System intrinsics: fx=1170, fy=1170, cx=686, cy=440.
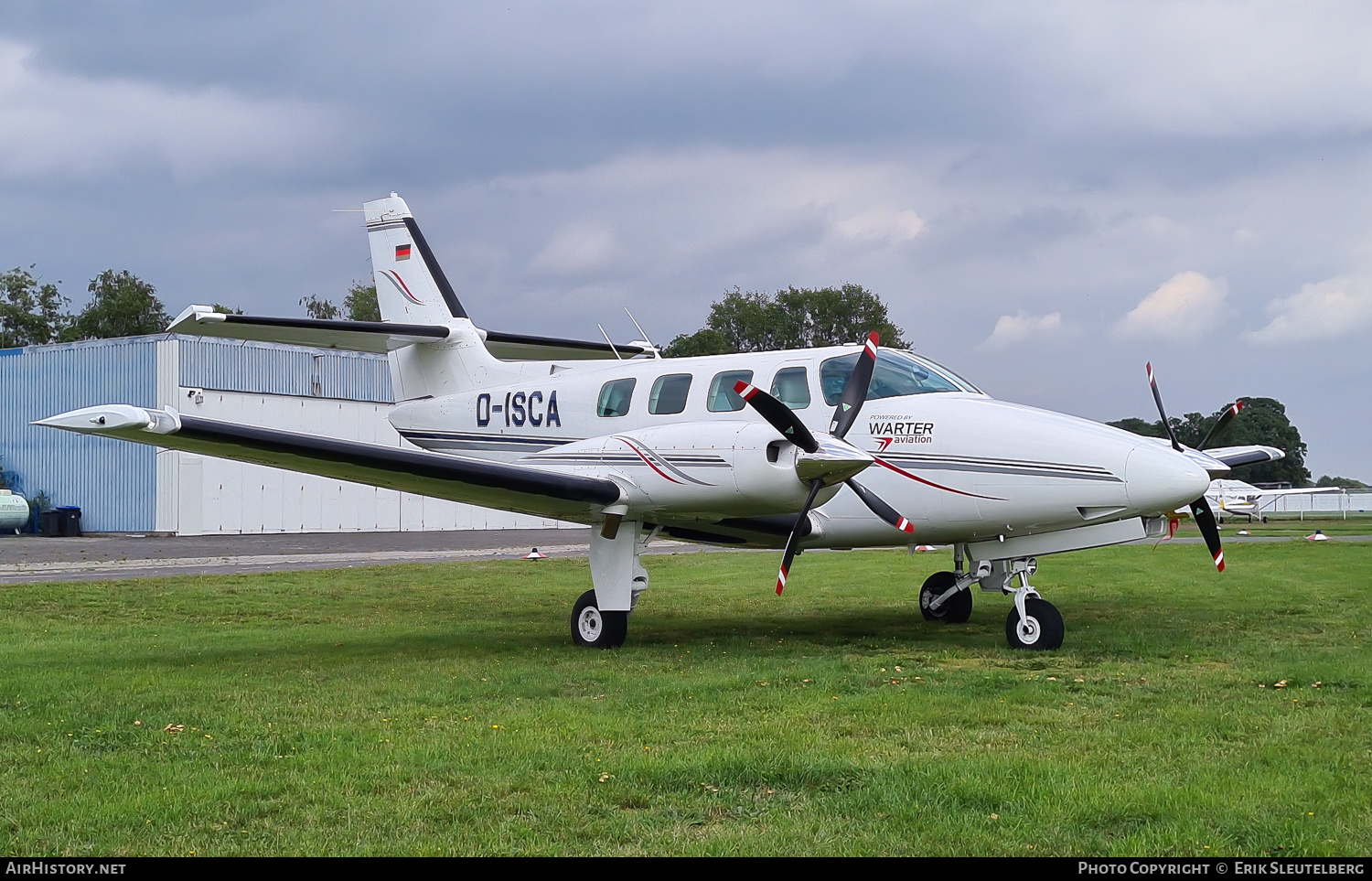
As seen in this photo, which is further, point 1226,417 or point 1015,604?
point 1226,417

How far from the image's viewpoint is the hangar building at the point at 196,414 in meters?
36.7

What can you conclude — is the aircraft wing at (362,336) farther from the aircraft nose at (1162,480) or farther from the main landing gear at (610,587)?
the aircraft nose at (1162,480)

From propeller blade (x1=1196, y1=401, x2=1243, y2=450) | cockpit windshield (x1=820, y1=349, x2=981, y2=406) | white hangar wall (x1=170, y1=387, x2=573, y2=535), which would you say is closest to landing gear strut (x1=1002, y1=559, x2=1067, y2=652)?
cockpit windshield (x1=820, y1=349, x2=981, y2=406)

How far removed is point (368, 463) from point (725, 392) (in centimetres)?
369

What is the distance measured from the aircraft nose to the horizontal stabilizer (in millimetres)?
8519

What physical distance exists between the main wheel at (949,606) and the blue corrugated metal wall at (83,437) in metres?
30.1

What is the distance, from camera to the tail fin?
16.0 metres

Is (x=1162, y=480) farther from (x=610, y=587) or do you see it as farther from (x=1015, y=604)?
(x=610, y=587)

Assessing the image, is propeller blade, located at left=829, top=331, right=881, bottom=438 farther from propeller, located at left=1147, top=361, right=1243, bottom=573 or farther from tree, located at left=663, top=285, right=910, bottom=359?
tree, located at left=663, top=285, right=910, bottom=359

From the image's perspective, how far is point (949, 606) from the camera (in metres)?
13.4

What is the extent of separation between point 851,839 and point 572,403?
9.22 meters

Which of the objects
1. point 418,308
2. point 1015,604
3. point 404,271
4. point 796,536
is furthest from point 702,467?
point 404,271

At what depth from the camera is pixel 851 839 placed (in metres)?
4.60

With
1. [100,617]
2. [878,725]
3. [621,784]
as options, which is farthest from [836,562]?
[621,784]
